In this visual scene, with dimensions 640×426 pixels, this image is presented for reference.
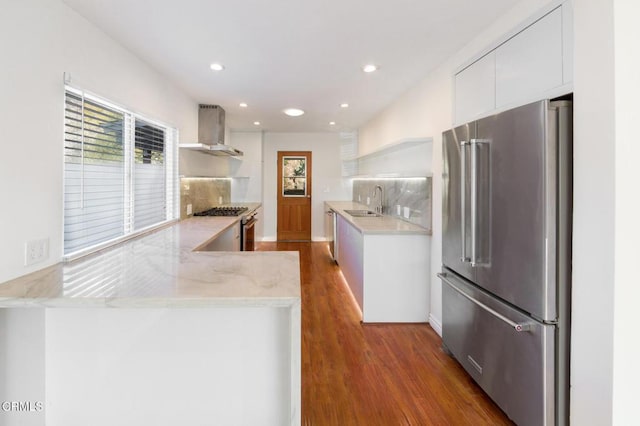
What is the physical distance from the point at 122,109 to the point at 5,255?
147 cm

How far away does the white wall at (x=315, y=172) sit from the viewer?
304 inches

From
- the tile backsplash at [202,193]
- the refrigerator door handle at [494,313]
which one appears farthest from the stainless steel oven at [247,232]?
the refrigerator door handle at [494,313]

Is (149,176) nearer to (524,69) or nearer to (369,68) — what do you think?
(369,68)

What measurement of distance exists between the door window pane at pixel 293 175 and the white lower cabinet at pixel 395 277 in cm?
456

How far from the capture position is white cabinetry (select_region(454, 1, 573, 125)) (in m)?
1.72

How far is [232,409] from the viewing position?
1.67m

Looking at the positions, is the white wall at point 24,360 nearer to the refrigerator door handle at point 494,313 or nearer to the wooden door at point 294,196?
the refrigerator door handle at point 494,313

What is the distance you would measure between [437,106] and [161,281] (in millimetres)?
2745

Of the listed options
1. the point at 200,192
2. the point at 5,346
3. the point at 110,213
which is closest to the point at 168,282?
the point at 5,346

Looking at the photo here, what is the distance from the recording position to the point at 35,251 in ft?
5.79

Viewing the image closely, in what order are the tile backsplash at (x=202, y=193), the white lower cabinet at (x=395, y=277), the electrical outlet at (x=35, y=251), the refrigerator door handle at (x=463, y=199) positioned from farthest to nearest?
the tile backsplash at (x=202, y=193) < the white lower cabinet at (x=395, y=277) < the refrigerator door handle at (x=463, y=199) < the electrical outlet at (x=35, y=251)

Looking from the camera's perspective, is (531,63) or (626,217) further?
(531,63)

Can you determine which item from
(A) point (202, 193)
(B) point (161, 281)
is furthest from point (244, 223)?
(B) point (161, 281)

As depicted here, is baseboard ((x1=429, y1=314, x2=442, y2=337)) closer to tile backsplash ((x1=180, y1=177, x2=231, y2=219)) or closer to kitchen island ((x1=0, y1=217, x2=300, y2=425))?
kitchen island ((x1=0, y1=217, x2=300, y2=425))
